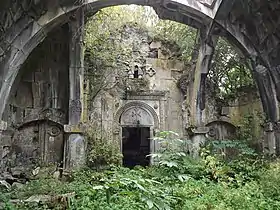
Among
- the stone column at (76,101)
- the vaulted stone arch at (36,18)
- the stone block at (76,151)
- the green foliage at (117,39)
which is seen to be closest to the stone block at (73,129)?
the stone column at (76,101)

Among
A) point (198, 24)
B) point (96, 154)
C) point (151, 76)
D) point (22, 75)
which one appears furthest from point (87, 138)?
point (198, 24)

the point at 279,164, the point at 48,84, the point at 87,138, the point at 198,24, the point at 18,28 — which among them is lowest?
the point at 279,164

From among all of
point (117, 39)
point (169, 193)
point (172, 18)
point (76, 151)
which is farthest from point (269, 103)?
point (169, 193)

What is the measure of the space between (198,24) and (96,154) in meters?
4.82

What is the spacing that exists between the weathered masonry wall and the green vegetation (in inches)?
82.4

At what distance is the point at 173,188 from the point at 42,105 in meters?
6.01

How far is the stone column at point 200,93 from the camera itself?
33.2 feet

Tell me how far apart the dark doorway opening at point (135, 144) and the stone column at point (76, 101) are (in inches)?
215

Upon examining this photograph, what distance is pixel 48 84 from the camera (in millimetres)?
10516

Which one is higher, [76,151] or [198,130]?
[198,130]

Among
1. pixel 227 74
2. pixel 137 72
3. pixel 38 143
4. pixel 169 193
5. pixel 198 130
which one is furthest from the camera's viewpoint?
pixel 227 74

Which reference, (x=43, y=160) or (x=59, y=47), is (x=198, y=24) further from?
(x=43, y=160)

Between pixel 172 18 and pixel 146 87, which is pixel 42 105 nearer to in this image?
pixel 146 87

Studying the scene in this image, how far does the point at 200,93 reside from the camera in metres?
10.6
